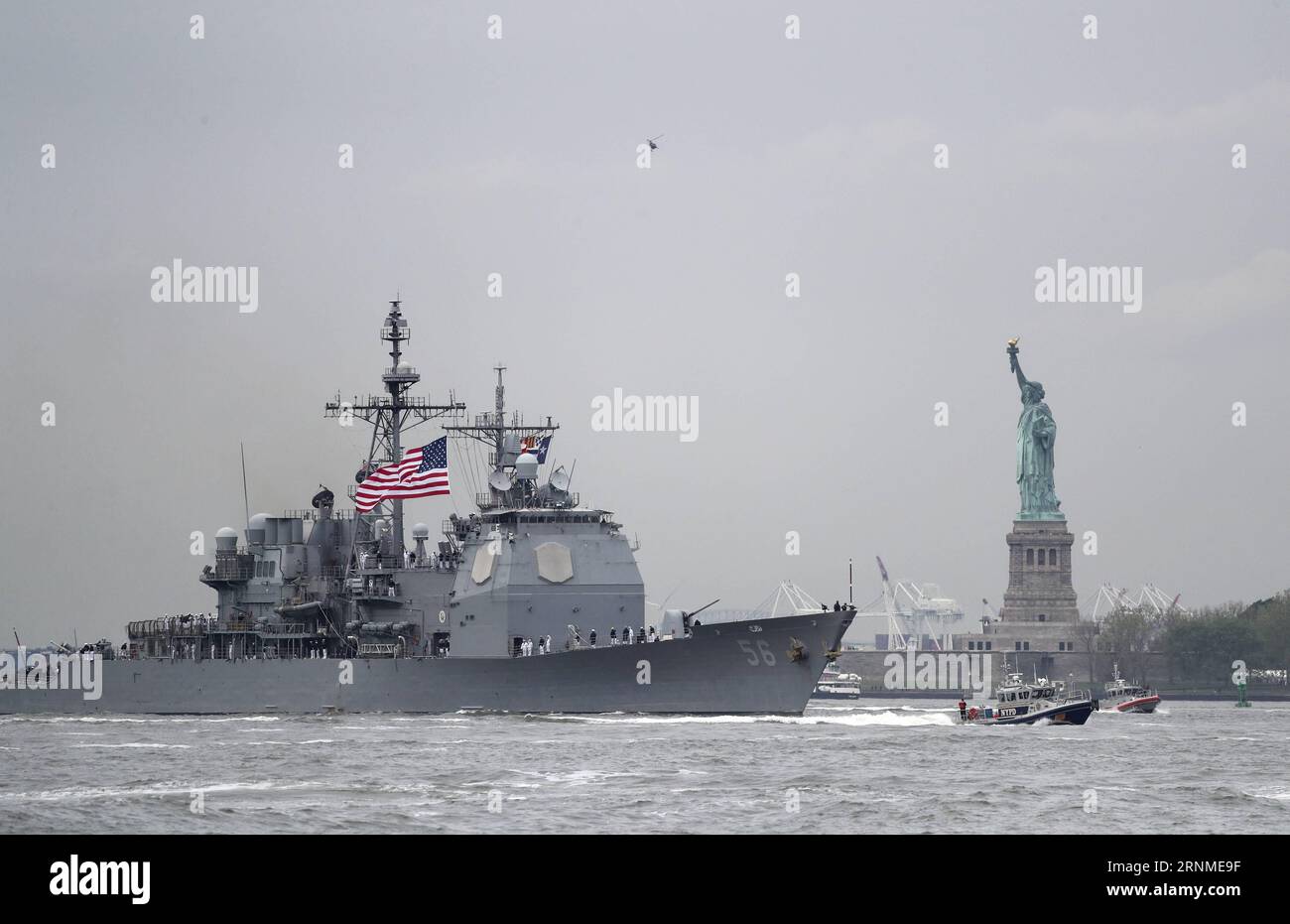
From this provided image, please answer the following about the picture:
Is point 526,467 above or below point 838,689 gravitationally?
above

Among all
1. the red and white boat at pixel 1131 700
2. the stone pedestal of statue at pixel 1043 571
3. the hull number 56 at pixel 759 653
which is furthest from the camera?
the stone pedestal of statue at pixel 1043 571

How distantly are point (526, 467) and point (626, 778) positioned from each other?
2613cm

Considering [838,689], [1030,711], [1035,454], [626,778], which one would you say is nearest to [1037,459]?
[1035,454]

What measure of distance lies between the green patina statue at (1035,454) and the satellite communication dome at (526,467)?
88336 millimetres

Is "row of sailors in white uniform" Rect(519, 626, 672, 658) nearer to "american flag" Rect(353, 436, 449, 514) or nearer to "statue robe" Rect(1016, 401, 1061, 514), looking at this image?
"american flag" Rect(353, 436, 449, 514)

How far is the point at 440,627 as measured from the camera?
6303 cm

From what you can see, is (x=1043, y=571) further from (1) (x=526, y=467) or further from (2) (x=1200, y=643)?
(1) (x=526, y=467)

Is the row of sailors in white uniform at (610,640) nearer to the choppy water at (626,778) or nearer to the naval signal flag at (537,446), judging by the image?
the choppy water at (626,778)

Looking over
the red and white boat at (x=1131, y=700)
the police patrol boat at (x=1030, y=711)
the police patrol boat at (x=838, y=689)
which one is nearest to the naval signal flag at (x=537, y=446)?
the police patrol boat at (x=1030, y=711)

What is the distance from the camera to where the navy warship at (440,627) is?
55719mm

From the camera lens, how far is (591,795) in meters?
33.5

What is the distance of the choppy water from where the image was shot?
3028cm
